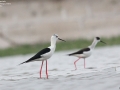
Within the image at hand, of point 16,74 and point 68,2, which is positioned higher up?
point 68,2

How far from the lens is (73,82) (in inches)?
370

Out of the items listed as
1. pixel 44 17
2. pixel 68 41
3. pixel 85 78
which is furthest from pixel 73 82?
pixel 44 17

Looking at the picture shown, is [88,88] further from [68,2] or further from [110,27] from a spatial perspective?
[68,2]

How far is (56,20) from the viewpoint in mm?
25094

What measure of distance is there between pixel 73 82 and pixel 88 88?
2.63 ft

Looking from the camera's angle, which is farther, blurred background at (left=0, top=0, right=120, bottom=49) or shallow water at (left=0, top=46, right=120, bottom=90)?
blurred background at (left=0, top=0, right=120, bottom=49)

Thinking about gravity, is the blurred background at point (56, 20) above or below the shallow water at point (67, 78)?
above

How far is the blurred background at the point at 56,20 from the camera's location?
23.5 metres

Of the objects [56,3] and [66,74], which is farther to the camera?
[56,3]

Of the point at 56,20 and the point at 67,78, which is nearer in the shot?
the point at 67,78

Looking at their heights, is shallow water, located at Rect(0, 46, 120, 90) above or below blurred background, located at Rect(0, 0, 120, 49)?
below

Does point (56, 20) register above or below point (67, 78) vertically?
above

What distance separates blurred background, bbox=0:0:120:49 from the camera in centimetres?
2355

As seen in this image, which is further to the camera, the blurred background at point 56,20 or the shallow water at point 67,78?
the blurred background at point 56,20
